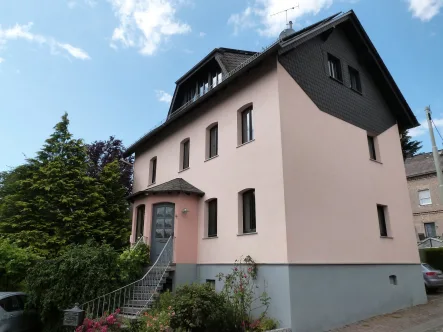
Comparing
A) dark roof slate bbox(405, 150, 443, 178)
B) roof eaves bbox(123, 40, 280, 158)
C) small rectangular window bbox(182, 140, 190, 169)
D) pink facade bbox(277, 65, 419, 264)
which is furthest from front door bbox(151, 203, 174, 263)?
dark roof slate bbox(405, 150, 443, 178)

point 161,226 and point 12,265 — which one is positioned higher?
point 161,226

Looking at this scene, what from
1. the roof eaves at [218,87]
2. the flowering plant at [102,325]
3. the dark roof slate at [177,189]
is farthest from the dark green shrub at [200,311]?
the roof eaves at [218,87]

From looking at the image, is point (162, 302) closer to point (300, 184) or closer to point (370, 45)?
point (300, 184)

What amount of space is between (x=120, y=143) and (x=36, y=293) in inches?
575

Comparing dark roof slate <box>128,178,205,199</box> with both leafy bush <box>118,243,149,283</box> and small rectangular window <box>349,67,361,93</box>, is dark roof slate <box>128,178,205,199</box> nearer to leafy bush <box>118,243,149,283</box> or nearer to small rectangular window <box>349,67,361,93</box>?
leafy bush <box>118,243,149,283</box>

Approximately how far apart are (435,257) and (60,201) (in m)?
21.3

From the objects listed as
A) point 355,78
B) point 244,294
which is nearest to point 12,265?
point 244,294

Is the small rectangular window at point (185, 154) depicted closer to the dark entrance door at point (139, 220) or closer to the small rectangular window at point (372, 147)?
the dark entrance door at point (139, 220)

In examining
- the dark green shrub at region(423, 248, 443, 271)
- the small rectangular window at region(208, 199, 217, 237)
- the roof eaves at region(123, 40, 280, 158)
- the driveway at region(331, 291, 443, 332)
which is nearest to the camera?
the driveway at region(331, 291, 443, 332)

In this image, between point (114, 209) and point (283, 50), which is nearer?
point (283, 50)

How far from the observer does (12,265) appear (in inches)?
483

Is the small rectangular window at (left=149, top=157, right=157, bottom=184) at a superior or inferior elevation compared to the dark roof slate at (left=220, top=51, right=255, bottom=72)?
inferior

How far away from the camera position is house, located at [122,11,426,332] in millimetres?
9414

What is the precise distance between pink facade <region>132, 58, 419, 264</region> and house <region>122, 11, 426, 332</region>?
45 mm
